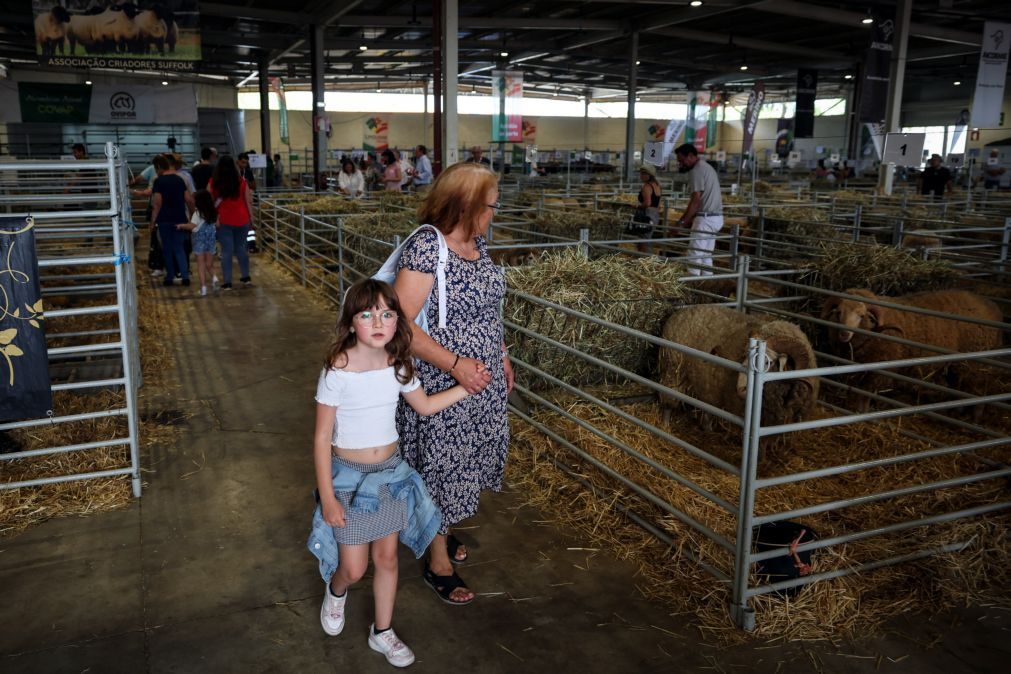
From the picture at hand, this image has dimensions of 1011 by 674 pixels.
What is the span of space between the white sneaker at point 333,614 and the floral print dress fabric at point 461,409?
1.77 feet

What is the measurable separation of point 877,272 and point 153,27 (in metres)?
12.6

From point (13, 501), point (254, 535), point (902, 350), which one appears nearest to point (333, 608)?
point (254, 535)

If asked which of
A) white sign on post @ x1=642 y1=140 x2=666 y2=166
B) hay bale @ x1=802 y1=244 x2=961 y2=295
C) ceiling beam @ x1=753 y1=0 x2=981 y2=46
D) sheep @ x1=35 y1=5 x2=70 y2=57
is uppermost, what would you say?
ceiling beam @ x1=753 y1=0 x2=981 y2=46

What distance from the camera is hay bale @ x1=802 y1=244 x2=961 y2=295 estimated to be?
23.8ft

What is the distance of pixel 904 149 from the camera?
12422 millimetres

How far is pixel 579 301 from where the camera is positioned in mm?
5945

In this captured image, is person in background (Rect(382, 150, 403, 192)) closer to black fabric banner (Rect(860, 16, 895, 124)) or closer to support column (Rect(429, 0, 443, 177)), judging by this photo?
support column (Rect(429, 0, 443, 177))

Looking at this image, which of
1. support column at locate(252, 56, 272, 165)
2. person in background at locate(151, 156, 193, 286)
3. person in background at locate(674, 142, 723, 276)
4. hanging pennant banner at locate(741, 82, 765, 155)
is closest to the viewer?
person in background at locate(674, 142, 723, 276)

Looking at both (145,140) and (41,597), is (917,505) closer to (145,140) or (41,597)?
(41,597)

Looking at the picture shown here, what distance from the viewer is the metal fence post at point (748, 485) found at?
124 inches

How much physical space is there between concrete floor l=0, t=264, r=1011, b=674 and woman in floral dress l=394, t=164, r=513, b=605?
0.38m

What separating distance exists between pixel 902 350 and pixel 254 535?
475 cm

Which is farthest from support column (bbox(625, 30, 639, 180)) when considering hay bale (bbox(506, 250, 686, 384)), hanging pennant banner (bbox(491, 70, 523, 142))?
hay bale (bbox(506, 250, 686, 384))

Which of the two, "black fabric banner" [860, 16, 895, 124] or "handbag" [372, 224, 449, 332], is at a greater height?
"black fabric banner" [860, 16, 895, 124]
